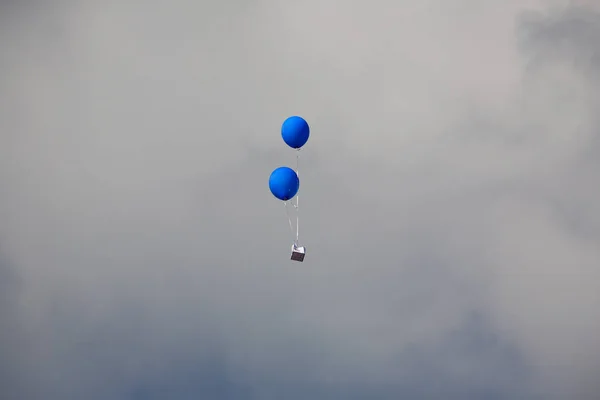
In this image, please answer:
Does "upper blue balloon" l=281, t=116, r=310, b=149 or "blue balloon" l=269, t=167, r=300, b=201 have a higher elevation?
"upper blue balloon" l=281, t=116, r=310, b=149

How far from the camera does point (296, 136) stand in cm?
5909

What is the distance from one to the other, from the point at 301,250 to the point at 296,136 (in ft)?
18.3

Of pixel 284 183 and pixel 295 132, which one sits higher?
pixel 295 132

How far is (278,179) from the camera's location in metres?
57.8

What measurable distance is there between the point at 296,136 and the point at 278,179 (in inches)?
104

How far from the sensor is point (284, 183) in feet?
189

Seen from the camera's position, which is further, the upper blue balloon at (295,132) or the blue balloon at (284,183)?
the upper blue balloon at (295,132)

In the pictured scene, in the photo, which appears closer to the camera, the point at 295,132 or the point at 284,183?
the point at 284,183

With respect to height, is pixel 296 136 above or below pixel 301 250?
above

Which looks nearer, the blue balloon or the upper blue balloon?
the blue balloon

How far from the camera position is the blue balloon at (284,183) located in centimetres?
5772

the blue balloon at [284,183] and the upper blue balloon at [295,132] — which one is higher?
the upper blue balloon at [295,132]

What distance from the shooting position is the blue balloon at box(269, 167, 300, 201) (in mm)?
57719
